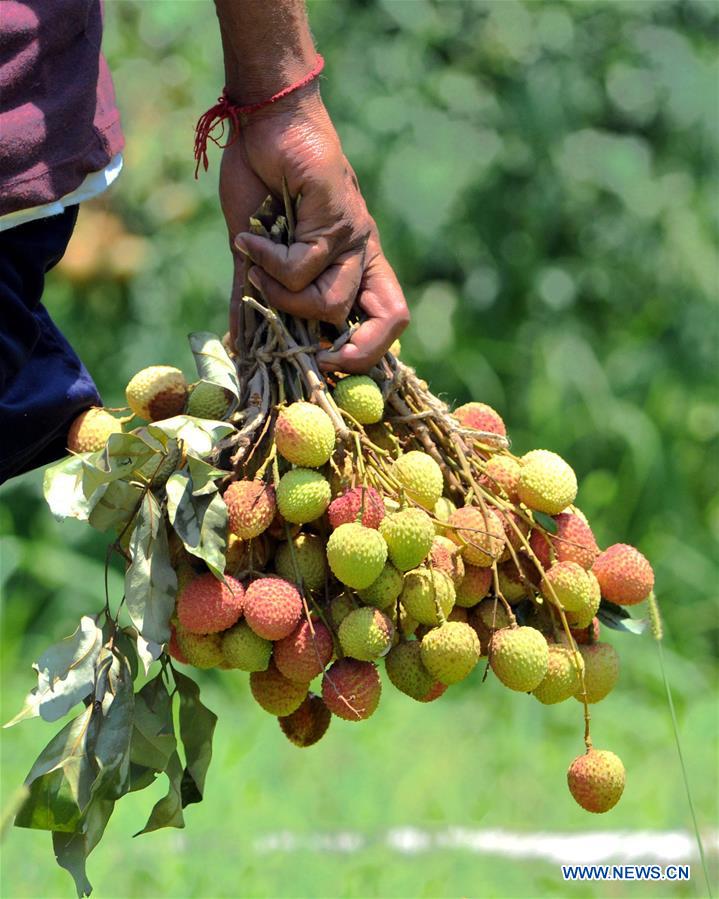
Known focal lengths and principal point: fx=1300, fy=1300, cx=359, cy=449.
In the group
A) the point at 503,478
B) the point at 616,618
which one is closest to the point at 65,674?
the point at 503,478

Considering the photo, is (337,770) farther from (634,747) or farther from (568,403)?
(568,403)

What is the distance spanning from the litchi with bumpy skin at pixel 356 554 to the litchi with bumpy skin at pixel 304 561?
0.08 meters

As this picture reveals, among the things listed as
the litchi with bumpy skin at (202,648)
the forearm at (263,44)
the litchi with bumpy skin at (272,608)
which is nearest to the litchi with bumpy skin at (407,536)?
the litchi with bumpy skin at (272,608)

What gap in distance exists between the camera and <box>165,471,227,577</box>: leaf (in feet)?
4.58

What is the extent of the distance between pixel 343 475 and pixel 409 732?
4.86 feet

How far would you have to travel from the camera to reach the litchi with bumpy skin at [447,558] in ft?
4.83

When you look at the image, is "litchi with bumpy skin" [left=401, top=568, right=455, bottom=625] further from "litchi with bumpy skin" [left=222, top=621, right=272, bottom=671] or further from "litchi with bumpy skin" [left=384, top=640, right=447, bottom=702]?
"litchi with bumpy skin" [left=222, top=621, right=272, bottom=671]

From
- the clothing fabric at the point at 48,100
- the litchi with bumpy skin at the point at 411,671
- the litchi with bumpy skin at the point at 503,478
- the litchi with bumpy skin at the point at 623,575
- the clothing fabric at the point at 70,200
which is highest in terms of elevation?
the clothing fabric at the point at 48,100

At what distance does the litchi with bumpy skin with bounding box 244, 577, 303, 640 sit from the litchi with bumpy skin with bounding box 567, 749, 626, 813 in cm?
39

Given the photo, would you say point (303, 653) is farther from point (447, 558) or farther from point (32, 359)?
point (32, 359)

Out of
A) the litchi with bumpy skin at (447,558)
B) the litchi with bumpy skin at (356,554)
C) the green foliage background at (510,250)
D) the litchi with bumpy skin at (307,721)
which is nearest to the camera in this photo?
the litchi with bumpy skin at (356,554)

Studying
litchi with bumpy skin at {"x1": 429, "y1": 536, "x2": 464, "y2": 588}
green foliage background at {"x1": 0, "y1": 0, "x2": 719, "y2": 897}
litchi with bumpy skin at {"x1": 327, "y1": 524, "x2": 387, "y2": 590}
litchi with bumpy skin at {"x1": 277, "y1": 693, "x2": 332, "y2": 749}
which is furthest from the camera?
green foliage background at {"x1": 0, "y1": 0, "x2": 719, "y2": 897}

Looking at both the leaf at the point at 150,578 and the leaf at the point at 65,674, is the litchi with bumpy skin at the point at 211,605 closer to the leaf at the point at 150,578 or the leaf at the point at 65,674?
the leaf at the point at 150,578

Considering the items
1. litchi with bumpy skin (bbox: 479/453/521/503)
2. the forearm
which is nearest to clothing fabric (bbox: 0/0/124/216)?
the forearm
